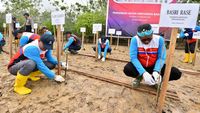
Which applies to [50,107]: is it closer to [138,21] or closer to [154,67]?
[154,67]

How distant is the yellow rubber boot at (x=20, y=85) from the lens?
11.6 ft

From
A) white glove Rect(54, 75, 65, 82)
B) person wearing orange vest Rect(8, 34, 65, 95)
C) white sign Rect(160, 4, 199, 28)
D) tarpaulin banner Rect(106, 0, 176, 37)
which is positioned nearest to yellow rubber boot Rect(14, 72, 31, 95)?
person wearing orange vest Rect(8, 34, 65, 95)

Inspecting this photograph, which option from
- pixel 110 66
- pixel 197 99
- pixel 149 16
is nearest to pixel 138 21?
Result: pixel 149 16

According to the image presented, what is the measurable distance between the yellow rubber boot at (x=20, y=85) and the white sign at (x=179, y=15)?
223 cm

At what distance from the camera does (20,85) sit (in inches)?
143

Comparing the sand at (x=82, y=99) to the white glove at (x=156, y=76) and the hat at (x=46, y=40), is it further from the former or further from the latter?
the hat at (x=46, y=40)

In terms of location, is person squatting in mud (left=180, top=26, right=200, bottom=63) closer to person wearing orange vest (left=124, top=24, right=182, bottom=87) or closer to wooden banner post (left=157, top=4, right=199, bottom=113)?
person wearing orange vest (left=124, top=24, right=182, bottom=87)

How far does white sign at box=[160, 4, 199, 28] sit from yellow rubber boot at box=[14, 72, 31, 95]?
2233 mm

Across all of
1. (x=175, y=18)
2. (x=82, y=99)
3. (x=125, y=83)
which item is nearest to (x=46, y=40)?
(x=82, y=99)

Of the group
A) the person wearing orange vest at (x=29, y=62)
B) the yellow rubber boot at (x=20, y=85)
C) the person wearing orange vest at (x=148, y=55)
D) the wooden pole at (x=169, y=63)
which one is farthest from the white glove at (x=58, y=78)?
the wooden pole at (x=169, y=63)

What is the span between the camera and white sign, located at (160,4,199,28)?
2773 millimetres

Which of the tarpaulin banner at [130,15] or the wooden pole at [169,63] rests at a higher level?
the tarpaulin banner at [130,15]

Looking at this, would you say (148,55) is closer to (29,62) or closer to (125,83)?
(125,83)

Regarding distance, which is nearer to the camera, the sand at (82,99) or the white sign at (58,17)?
the sand at (82,99)
